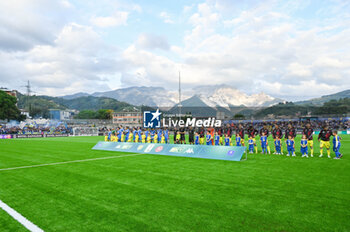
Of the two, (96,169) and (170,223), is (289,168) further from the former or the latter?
(96,169)

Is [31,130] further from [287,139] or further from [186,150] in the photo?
[287,139]

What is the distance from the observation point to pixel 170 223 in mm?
4457

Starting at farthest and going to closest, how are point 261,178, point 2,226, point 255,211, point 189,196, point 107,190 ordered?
point 261,178
point 107,190
point 189,196
point 255,211
point 2,226

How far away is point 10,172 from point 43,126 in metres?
52.9

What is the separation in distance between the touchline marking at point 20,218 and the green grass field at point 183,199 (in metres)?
0.10

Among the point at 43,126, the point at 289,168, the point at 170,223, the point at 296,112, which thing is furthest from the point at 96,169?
the point at 296,112

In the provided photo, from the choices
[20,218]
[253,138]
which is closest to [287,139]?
[253,138]

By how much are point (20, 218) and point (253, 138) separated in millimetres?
13650

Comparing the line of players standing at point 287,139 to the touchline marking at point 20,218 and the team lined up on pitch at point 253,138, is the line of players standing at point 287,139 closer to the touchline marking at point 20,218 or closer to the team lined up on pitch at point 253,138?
the team lined up on pitch at point 253,138

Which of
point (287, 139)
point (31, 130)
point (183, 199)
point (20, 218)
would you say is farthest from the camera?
point (31, 130)

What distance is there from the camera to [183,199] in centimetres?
593

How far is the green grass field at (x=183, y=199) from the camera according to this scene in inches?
175

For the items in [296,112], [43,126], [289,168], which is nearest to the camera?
[289,168]

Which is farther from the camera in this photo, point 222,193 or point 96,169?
point 96,169
